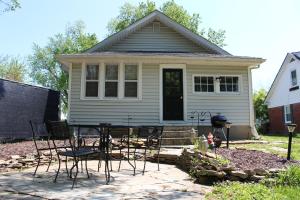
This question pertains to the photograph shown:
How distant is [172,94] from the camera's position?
1260cm

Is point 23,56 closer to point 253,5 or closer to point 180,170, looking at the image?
point 253,5

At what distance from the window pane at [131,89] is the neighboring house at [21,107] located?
3.03 meters

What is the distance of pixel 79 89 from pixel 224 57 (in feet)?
18.2

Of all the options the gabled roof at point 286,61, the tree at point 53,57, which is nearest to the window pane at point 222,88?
the gabled roof at point 286,61

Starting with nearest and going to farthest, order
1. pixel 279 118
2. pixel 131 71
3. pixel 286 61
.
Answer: pixel 131 71, pixel 286 61, pixel 279 118

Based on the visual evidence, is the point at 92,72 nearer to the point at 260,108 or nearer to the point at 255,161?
the point at 255,161

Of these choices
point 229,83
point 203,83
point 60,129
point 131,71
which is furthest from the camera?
point 229,83

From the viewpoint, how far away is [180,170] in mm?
6410

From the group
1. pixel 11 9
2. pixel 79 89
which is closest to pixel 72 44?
pixel 11 9

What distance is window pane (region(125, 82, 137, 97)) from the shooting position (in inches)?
489

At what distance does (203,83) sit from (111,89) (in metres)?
3.57

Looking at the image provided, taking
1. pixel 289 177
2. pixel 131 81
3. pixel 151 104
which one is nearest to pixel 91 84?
pixel 131 81

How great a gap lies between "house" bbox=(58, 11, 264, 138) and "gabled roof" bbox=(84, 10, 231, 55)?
1267 millimetres

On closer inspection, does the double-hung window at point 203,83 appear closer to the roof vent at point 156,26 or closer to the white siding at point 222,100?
the white siding at point 222,100
